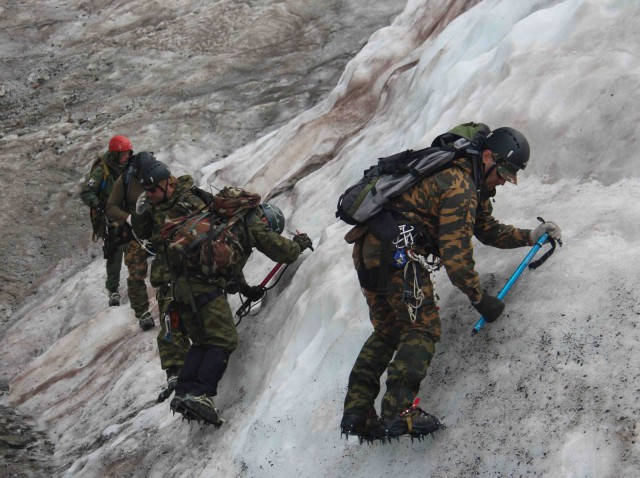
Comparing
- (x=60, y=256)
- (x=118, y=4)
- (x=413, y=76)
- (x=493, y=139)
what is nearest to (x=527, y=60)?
(x=493, y=139)

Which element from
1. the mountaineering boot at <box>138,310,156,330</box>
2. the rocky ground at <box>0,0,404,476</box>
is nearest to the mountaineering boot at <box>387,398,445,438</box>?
the mountaineering boot at <box>138,310,156,330</box>

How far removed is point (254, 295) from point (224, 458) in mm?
2076

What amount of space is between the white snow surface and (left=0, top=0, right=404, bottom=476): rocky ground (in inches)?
163

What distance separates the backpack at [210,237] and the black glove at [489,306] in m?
2.61

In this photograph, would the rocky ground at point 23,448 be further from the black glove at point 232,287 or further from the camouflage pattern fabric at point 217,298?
the black glove at point 232,287

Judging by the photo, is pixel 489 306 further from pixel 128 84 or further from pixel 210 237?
pixel 128 84

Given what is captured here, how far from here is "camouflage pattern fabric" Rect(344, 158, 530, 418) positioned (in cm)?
507

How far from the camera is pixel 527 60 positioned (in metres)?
7.74

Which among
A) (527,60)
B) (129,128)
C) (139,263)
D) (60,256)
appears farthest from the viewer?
(129,128)

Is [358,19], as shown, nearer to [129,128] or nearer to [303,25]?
Result: [303,25]

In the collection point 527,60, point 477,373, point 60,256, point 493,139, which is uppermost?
point 493,139

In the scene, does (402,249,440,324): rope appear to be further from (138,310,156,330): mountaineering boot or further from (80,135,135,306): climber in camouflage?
(138,310,156,330): mountaineering boot

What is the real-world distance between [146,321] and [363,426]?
5.83 m

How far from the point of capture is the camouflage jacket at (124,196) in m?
9.48
